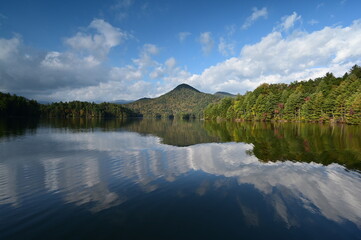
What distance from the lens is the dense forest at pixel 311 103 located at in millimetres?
71188

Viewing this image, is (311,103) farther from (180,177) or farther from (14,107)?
(14,107)

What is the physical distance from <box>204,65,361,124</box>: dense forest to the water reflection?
69.8 meters

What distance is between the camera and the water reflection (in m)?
9.50

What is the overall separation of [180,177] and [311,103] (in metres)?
92.4

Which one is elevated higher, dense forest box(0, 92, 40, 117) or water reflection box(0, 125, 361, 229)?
dense forest box(0, 92, 40, 117)

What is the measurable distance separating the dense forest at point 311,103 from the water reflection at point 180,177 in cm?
6981

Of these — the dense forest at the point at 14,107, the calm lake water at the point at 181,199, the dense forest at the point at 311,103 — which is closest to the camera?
the calm lake water at the point at 181,199

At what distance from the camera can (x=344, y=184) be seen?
40.1 ft

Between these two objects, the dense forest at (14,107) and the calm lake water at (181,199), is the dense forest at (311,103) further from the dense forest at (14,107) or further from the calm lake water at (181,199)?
the dense forest at (14,107)

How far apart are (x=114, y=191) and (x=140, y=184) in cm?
178

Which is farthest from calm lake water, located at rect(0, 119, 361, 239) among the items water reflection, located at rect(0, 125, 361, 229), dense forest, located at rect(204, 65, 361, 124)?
dense forest, located at rect(204, 65, 361, 124)

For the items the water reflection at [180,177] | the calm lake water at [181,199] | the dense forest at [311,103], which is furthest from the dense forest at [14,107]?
the dense forest at [311,103]

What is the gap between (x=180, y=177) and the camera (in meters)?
14.0

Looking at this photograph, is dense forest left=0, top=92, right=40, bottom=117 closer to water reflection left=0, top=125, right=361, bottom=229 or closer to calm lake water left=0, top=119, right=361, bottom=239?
water reflection left=0, top=125, right=361, bottom=229
